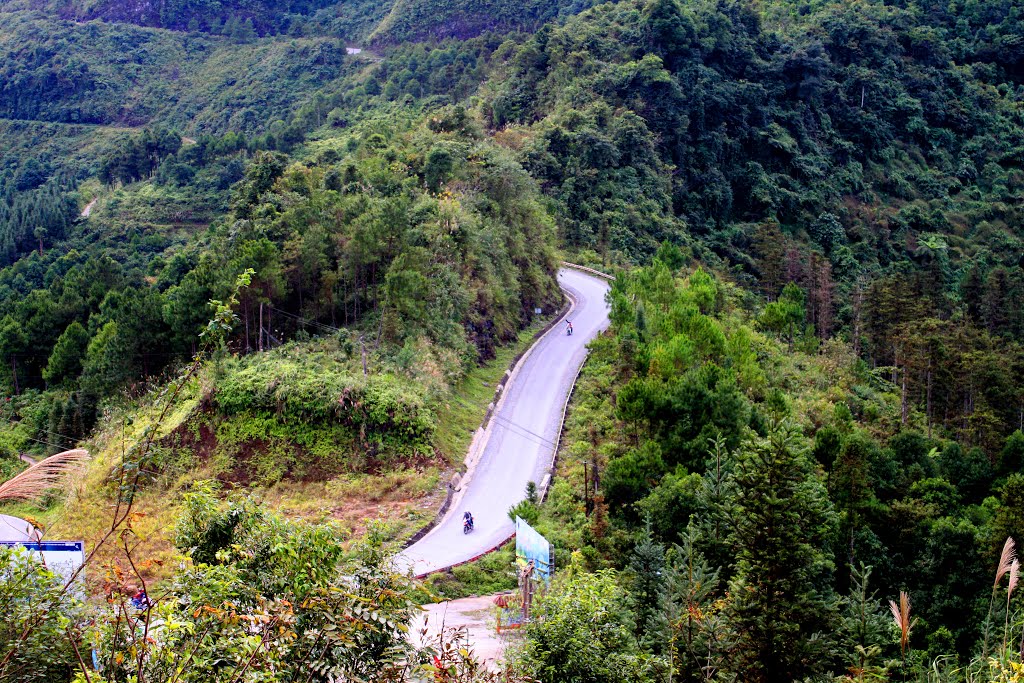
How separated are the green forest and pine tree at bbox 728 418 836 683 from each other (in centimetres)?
5

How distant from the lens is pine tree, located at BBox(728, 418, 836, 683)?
558 inches

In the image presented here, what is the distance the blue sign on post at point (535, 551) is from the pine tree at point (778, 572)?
124 inches

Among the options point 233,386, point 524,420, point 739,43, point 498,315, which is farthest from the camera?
point 739,43

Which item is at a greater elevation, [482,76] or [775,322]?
[482,76]

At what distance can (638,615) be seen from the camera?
14961 millimetres

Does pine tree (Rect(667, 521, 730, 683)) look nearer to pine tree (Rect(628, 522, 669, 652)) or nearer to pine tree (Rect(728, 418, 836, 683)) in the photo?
pine tree (Rect(628, 522, 669, 652))

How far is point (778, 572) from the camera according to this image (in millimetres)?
14750

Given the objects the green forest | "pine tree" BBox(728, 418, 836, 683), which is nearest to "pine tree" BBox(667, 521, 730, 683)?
the green forest

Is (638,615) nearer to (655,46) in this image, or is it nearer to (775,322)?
(775,322)

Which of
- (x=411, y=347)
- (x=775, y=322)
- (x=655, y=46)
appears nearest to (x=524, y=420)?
(x=411, y=347)

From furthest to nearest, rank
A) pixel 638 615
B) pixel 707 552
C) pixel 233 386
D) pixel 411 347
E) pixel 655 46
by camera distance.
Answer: pixel 655 46 → pixel 411 347 → pixel 233 386 → pixel 707 552 → pixel 638 615

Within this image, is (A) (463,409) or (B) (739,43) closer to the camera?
(A) (463,409)

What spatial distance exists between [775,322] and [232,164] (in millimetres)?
38113

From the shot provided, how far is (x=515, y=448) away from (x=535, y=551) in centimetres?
975
